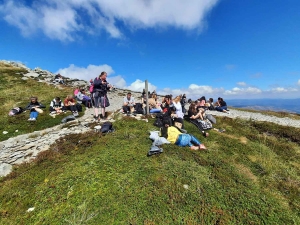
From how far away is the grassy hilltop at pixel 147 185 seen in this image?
19.4 ft

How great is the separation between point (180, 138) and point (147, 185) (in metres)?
4.28

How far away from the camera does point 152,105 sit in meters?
18.4

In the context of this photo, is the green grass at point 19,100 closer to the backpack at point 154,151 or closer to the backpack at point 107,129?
the backpack at point 107,129

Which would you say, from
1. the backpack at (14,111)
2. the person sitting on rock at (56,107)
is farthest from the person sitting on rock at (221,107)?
the backpack at (14,111)

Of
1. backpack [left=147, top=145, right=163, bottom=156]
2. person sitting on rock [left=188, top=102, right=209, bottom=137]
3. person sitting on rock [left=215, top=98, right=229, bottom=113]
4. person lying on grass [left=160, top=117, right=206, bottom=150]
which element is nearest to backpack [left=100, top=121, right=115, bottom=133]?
person lying on grass [left=160, top=117, right=206, bottom=150]

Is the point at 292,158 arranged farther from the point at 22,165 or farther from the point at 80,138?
the point at 22,165

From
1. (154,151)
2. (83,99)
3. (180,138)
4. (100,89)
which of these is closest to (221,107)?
(180,138)

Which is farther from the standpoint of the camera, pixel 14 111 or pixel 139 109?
pixel 139 109

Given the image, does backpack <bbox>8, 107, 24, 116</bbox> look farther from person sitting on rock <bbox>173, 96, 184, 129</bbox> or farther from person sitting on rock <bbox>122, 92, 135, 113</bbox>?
Result: person sitting on rock <bbox>173, 96, 184, 129</bbox>

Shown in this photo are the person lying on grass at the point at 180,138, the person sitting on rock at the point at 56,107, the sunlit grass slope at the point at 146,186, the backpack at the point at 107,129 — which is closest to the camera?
the sunlit grass slope at the point at 146,186

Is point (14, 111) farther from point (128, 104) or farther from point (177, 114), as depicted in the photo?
point (177, 114)

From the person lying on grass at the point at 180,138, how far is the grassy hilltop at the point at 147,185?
518 mm

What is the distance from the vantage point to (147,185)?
279 inches

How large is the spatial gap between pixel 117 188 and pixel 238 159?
7099 millimetres
